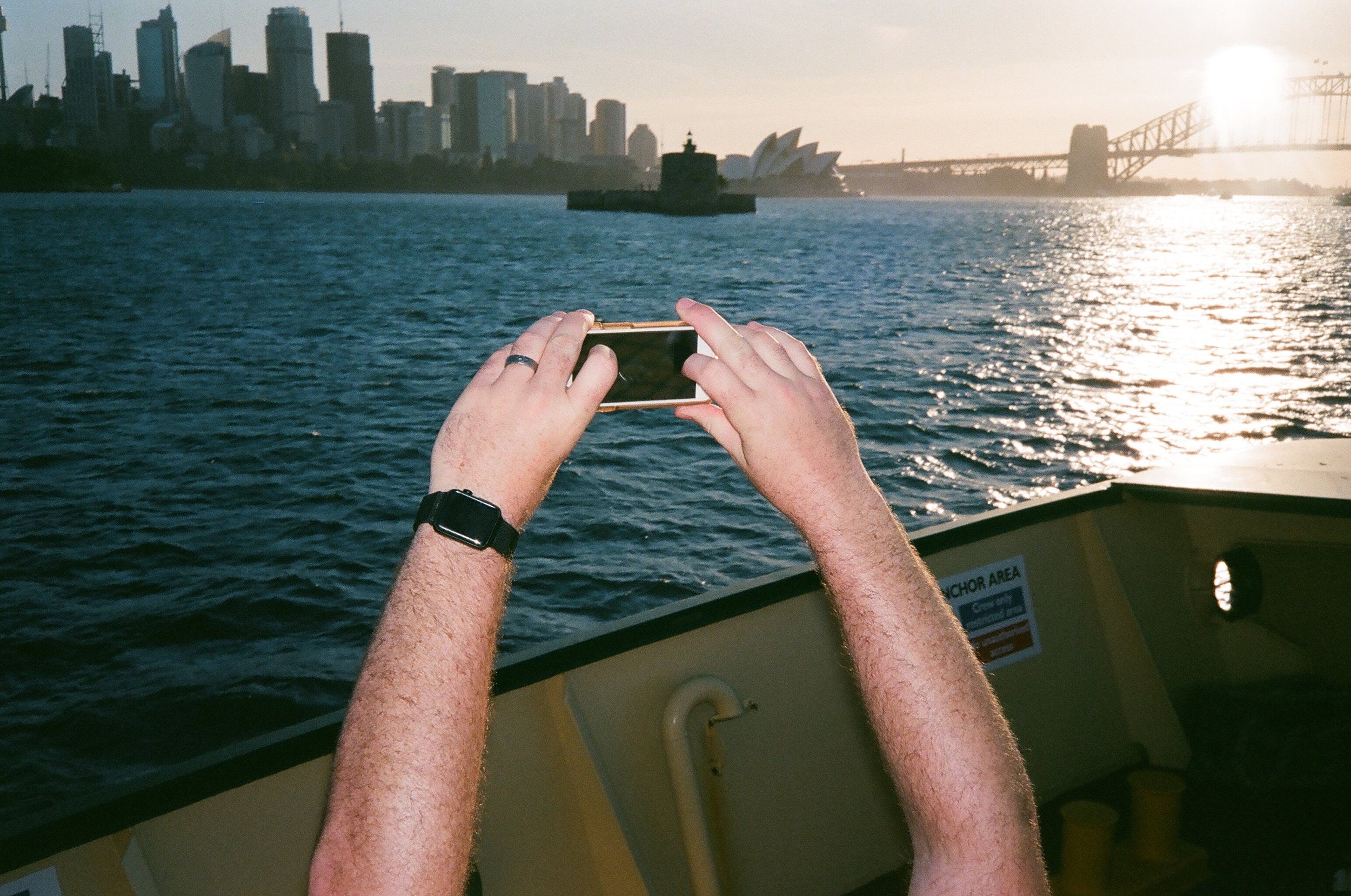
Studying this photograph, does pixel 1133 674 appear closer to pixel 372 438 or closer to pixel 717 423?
pixel 717 423

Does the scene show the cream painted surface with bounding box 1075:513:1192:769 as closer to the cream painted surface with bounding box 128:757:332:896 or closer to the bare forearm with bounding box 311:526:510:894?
the cream painted surface with bounding box 128:757:332:896

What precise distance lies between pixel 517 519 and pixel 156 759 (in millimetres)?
9191

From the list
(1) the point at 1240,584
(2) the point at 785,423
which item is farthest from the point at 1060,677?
(2) the point at 785,423

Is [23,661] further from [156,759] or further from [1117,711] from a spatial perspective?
[1117,711]

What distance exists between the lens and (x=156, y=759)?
344 inches

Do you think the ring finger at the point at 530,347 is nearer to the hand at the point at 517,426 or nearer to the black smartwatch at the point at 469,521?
the hand at the point at 517,426

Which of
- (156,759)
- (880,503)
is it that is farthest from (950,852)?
(156,759)

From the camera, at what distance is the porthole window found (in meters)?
3.82

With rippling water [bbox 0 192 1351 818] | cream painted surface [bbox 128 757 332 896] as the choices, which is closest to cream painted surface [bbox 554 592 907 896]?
cream painted surface [bbox 128 757 332 896]

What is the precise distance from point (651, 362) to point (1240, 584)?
340 centimetres

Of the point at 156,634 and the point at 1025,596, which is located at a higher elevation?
the point at 1025,596

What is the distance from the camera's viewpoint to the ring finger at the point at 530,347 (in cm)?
100

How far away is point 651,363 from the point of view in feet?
4.00

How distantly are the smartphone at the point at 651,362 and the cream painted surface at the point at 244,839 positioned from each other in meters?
1.28
